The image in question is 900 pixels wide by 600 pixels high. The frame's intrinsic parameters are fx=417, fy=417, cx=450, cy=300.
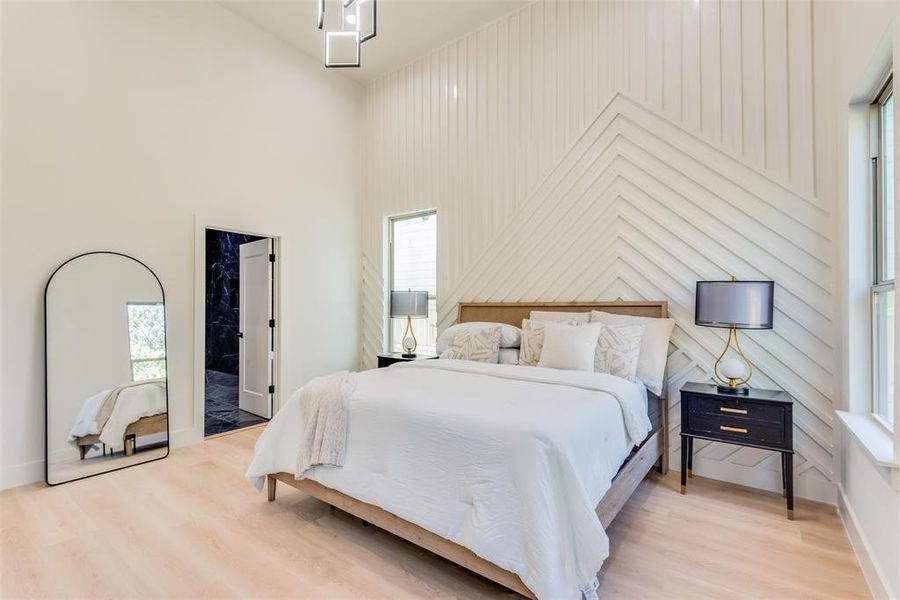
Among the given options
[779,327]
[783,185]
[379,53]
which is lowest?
[779,327]

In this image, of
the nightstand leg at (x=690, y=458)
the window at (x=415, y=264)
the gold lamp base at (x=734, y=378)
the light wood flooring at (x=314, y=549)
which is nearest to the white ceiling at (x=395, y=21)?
the window at (x=415, y=264)

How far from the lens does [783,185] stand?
9.02ft

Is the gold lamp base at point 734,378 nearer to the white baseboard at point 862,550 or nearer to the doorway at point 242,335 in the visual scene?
the white baseboard at point 862,550

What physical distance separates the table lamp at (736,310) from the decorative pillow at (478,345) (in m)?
1.45

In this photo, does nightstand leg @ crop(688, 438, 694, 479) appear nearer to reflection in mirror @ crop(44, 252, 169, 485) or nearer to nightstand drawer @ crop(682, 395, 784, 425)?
nightstand drawer @ crop(682, 395, 784, 425)

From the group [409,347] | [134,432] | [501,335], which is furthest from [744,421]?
[134,432]

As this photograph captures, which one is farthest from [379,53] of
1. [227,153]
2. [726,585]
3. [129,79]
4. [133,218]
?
[726,585]

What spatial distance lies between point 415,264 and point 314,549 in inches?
131

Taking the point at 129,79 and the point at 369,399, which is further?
the point at 129,79

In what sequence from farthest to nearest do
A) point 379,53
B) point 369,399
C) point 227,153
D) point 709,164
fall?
1. point 379,53
2. point 227,153
3. point 709,164
4. point 369,399

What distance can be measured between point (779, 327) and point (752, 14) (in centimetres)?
214

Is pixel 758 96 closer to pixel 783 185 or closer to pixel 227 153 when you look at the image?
pixel 783 185

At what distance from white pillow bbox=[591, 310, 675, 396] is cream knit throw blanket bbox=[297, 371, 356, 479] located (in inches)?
78.7

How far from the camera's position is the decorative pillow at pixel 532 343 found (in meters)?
3.19
